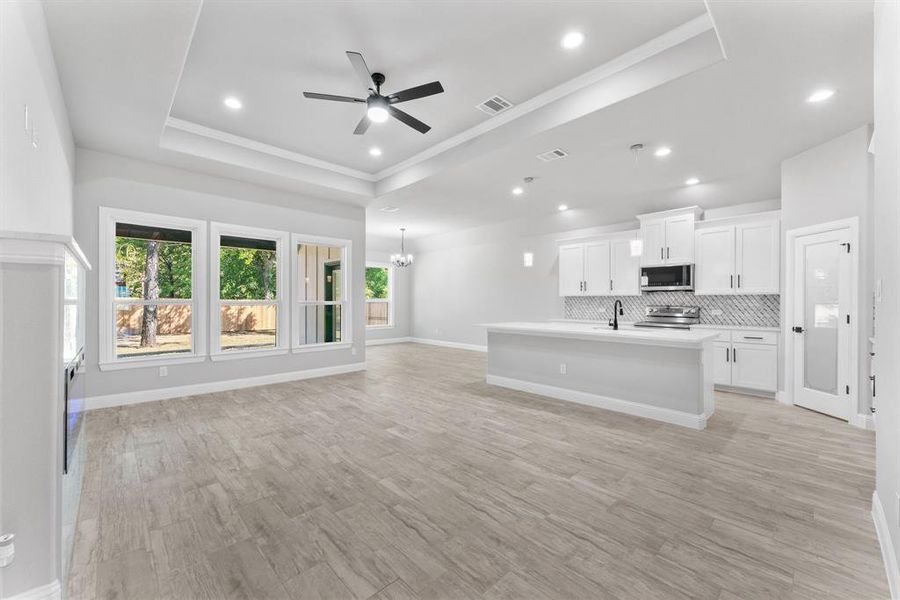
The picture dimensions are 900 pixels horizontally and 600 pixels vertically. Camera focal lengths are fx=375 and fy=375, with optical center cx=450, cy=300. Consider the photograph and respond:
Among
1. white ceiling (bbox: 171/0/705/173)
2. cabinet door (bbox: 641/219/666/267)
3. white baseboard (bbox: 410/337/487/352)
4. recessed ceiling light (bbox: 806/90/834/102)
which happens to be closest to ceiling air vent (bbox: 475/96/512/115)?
white ceiling (bbox: 171/0/705/173)

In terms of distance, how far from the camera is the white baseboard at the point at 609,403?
3682 mm

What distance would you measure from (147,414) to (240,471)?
223cm

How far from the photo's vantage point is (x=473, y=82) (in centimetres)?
356

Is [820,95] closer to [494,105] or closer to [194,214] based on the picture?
[494,105]

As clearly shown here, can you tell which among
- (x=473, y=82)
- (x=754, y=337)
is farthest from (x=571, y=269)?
(x=473, y=82)

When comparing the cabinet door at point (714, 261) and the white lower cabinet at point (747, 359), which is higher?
the cabinet door at point (714, 261)

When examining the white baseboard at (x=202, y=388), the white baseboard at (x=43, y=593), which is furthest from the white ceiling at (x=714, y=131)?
the white baseboard at (x=43, y=593)

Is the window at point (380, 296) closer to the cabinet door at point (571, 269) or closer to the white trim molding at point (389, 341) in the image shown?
the white trim molding at point (389, 341)

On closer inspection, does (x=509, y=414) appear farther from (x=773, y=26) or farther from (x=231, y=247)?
(x=231, y=247)

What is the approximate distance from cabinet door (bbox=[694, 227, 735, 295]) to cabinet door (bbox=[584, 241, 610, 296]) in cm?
146

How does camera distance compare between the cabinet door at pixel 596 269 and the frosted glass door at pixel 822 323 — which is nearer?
the frosted glass door at pixel 822 323

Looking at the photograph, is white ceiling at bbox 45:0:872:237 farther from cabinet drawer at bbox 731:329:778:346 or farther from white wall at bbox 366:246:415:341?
white wall at bbox 366:246:415:341

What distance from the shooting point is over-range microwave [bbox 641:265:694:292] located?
5845mm

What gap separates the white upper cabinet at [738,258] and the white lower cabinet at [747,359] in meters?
0.64
